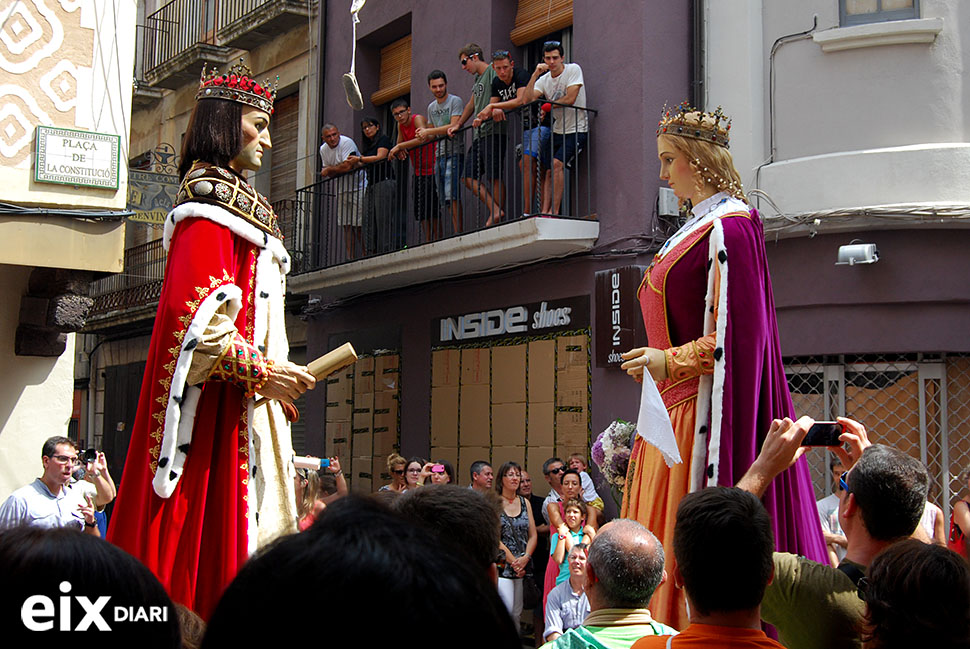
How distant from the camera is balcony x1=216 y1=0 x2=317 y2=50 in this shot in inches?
555

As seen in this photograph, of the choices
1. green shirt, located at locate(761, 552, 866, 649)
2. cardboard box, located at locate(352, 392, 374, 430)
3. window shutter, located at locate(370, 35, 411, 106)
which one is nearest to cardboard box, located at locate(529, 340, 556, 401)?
cardboard box, located at locate(352, 392, 374, 430)

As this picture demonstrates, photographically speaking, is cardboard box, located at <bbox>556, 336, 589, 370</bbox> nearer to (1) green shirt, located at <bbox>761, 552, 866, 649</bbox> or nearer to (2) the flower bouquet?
(2) the flower bouquet

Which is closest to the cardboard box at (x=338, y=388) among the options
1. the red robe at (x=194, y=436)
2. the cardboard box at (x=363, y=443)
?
the cardboard box at (x=363, y=443)

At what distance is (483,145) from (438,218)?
3.64 feet

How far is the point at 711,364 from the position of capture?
13.1 feet

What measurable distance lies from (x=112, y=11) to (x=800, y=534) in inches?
241

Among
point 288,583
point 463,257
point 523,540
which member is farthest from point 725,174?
point 463,257

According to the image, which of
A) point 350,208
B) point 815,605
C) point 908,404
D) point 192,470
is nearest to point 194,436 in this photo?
point 192,470

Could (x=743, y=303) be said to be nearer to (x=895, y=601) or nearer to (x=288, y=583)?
(x=895, y=601)

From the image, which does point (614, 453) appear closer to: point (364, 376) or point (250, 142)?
point (250, 142)

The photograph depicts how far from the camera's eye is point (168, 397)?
12.4ft

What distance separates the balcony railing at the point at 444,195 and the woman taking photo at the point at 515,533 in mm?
2365

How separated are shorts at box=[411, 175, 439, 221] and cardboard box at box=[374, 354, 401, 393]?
1.72 m

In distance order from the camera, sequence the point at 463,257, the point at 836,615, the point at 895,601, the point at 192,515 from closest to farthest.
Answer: the point at 895,601 < the point at 836,615 < the point at 192,515 < the point at 463,257
